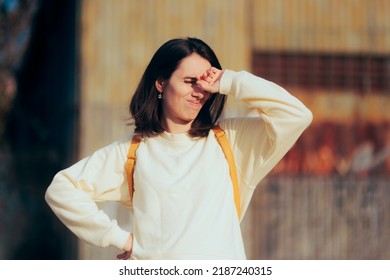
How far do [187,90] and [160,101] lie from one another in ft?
0.72

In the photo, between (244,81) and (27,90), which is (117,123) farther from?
(27,90)

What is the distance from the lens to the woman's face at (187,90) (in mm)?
4109

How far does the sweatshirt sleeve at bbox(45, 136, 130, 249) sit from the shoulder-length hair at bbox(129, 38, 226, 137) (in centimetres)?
14

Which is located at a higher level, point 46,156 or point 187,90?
point 187,90

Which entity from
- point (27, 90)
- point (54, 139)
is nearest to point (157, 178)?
point (54, 139)

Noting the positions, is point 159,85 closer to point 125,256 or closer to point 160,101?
point 160,101

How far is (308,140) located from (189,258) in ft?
31.0

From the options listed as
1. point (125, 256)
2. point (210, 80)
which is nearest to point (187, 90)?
point (210, 80)

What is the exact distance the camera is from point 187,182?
13.1ft

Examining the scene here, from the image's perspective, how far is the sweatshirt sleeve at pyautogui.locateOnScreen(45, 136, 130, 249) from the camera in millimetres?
4176

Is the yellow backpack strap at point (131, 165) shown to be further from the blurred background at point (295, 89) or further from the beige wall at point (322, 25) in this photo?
the beige wall at point (322, 25)

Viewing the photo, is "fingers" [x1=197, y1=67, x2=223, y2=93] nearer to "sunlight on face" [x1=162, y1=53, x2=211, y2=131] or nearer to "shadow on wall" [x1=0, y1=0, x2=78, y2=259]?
"sunlight on face" [x1=162, y1=53, x2=211, y2=131]

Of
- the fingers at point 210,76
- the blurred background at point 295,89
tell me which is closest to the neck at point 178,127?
the fingers at point 210,76
